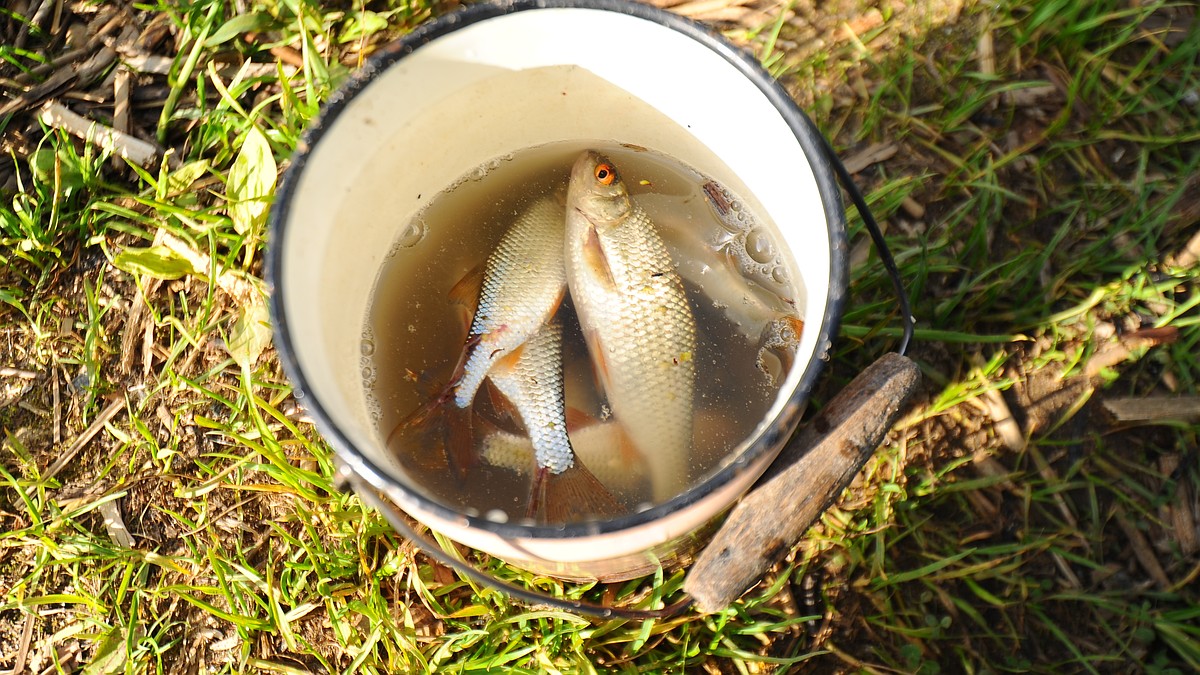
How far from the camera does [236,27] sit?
5.85 feet

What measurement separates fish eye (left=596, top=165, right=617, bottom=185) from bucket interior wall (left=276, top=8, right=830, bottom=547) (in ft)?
0.32

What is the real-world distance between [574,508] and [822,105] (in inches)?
41.5

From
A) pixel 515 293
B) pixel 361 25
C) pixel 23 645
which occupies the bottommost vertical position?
pixel 23 645

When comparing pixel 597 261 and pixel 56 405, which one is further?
pixel 56 405

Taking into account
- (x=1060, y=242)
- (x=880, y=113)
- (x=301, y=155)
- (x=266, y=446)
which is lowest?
(x=266, y=446)

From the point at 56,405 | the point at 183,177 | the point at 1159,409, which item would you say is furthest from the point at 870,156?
the point at 56,405

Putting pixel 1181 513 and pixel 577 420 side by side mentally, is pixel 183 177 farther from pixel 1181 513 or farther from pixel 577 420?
pixel 1181 513

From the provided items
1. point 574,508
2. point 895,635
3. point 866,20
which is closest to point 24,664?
point 574,508

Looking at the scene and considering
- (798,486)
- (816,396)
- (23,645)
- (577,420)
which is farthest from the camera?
(816,396)

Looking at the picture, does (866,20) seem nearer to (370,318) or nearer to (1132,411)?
(1132,411)

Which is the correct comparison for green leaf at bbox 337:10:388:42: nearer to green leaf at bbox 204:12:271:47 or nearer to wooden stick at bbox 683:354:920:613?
green leaf at bbox 204:12:271:47

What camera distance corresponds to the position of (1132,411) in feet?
5.49

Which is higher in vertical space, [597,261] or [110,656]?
[597,261]

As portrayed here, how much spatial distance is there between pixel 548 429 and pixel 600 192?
0.44 meters
